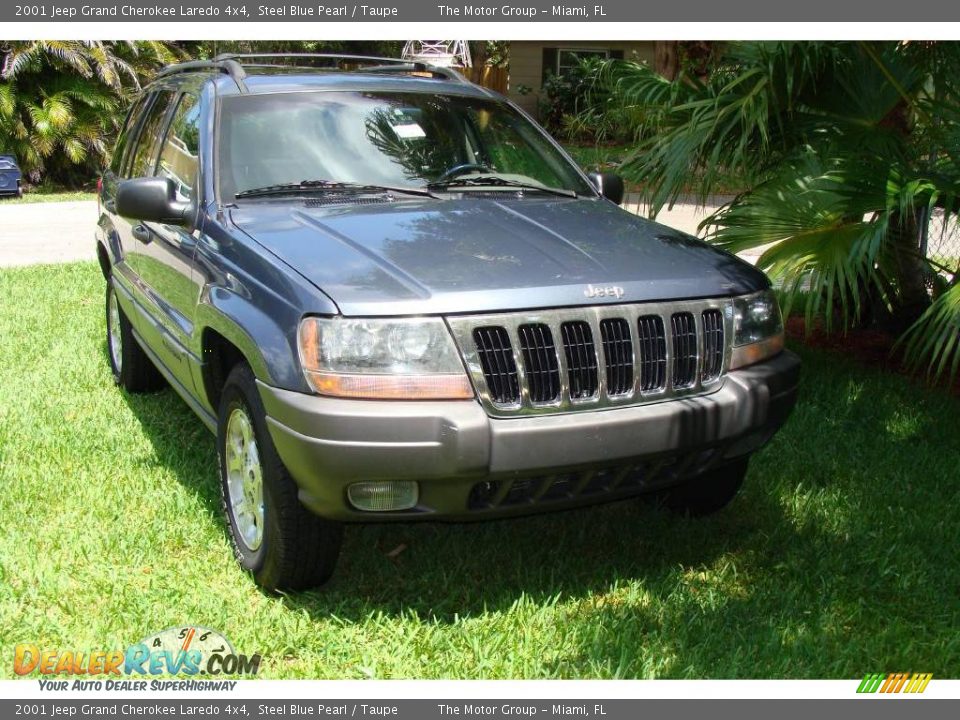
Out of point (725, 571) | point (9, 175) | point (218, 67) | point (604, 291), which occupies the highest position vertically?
point (218, 67)

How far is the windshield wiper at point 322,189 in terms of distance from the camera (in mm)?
4137

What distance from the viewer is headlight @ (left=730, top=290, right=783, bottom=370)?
145 inches

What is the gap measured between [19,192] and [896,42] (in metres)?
15.8

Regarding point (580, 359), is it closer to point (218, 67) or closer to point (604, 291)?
point (604, 291)

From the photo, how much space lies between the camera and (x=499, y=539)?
421 cm

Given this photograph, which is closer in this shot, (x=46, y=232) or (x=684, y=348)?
(x=684, y=348)

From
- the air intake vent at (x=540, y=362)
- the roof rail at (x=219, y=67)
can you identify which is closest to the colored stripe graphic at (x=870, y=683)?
the air intake vent at (x=540, y=362)

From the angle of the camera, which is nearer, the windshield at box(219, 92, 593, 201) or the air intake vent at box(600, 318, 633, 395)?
the air intake vent at box(600, 318, 633, 395)

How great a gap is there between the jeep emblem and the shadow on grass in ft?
3.64

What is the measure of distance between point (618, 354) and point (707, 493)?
1240 millimetres

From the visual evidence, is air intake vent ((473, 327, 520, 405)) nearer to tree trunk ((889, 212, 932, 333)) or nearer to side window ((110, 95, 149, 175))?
side window ((110, 95, 149, 175))

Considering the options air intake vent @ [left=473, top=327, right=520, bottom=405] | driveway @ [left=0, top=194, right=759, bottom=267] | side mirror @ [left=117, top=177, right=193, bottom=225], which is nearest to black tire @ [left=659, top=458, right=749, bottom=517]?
air intake vent @ [left=473, top=327, right=520, bottom=405]

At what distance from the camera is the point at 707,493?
4.35 metres

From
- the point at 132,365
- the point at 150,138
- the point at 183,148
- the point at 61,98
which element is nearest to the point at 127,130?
the point at 150,138
